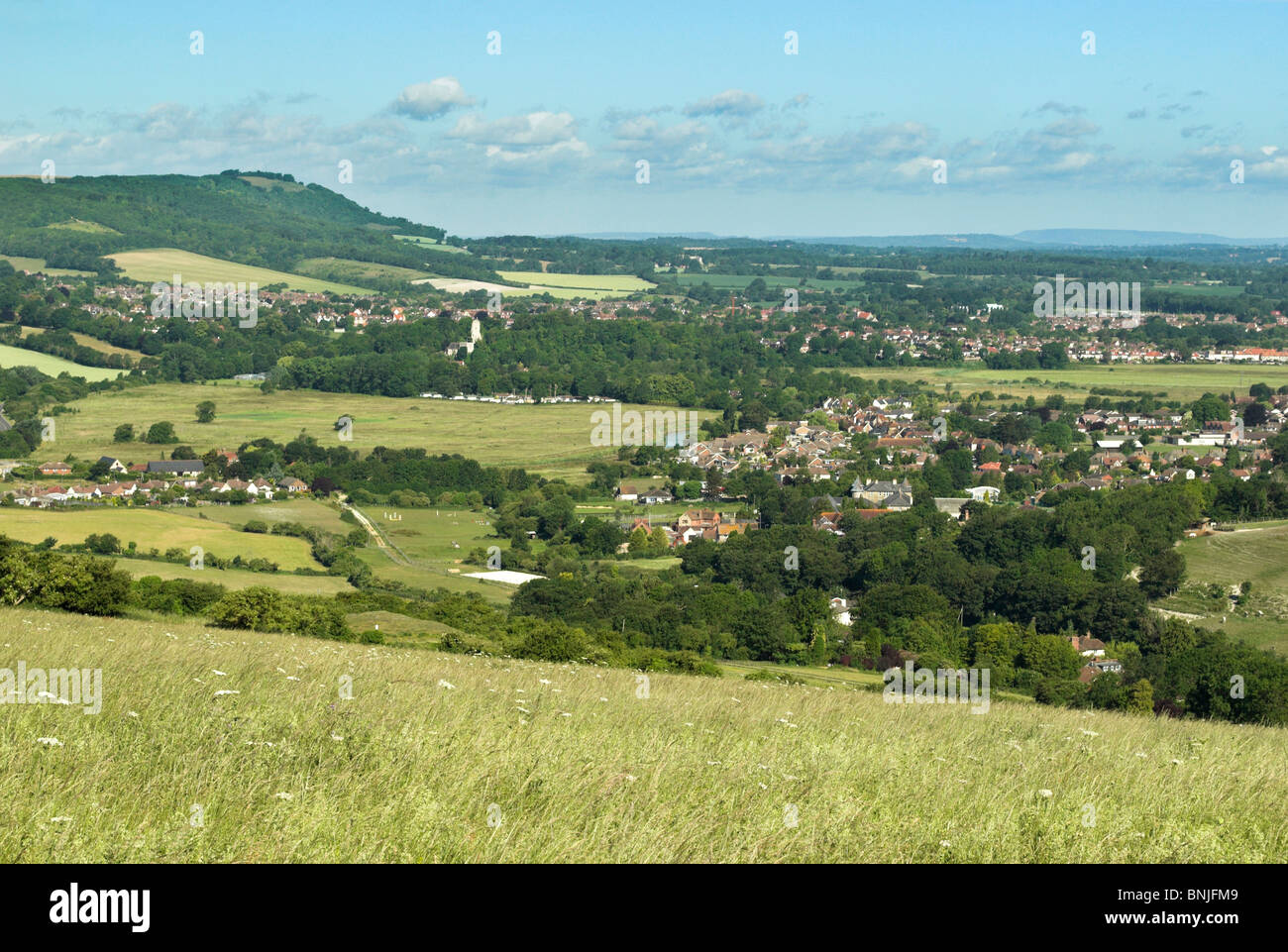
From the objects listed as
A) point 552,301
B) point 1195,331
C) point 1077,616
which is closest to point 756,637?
point 1077,616

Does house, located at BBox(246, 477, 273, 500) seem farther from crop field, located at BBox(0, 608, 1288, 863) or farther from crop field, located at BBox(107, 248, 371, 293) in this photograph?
crop field, located at BBox(107, 248, 371, 293)

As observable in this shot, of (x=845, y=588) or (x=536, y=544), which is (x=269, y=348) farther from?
(x=845, y=588)

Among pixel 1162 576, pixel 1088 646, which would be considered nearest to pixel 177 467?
pixel 1088 646

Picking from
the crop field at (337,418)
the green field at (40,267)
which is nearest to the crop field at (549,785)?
the crop field at (337,418)

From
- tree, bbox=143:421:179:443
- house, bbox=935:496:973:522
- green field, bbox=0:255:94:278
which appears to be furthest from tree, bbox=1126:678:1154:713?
green field, bbox=0:255:94:278

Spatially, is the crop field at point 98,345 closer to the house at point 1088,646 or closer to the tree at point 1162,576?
the tree at point 1162,576

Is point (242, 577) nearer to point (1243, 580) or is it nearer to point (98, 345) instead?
point (1243, 580)
